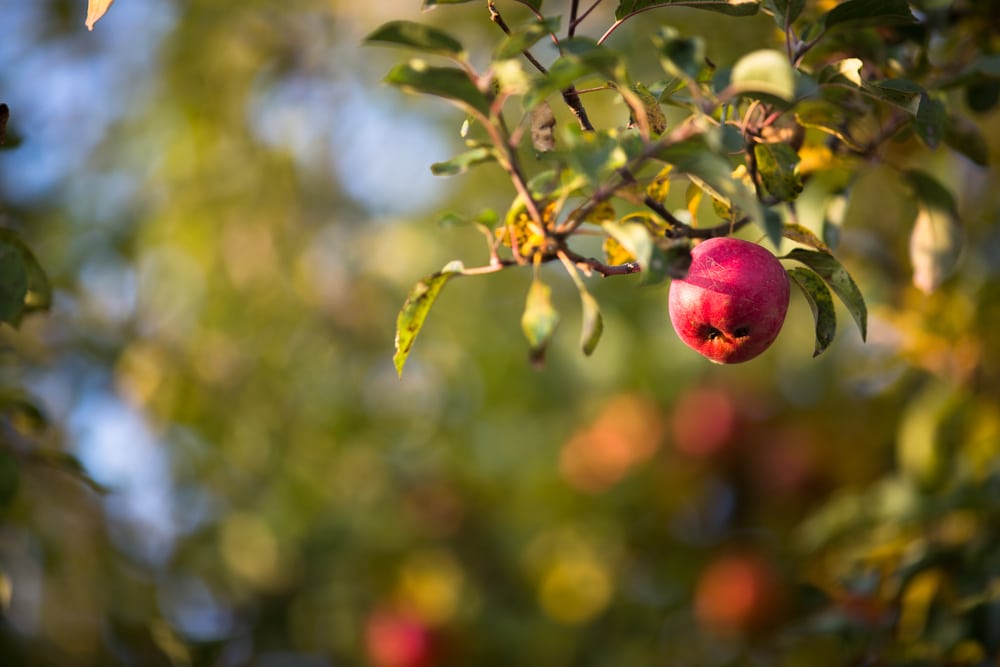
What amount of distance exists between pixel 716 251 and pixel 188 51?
9.25 ft

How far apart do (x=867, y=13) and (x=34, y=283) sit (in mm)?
1114

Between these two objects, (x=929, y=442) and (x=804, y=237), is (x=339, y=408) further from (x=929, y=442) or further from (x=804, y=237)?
(x=804, y=237)

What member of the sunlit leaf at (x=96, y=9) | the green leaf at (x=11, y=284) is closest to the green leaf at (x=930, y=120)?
the sunlit leaf at (x=96, y=9)

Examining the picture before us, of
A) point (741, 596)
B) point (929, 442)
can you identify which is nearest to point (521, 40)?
point (929, 442)

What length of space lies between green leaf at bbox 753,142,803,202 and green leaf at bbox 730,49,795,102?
202mm

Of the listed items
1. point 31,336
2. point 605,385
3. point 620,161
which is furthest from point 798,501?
point 31,336

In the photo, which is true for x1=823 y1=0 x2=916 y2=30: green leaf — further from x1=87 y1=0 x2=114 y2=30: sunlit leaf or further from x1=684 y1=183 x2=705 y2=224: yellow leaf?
x1=87 y1=0 x2=114 y2=30: sunlit leaf

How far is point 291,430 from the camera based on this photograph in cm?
330

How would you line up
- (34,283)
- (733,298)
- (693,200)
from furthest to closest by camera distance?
(34,283) → (693,200) → (733,298)

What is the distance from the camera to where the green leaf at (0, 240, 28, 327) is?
110 centimetres

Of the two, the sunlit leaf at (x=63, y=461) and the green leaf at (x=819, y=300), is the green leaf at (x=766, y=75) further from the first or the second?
the sunlit leaf at (x=63, y=461)

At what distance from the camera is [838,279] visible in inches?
39.1

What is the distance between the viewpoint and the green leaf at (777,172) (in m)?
1.02

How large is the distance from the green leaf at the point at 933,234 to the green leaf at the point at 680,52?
2.47 ft
